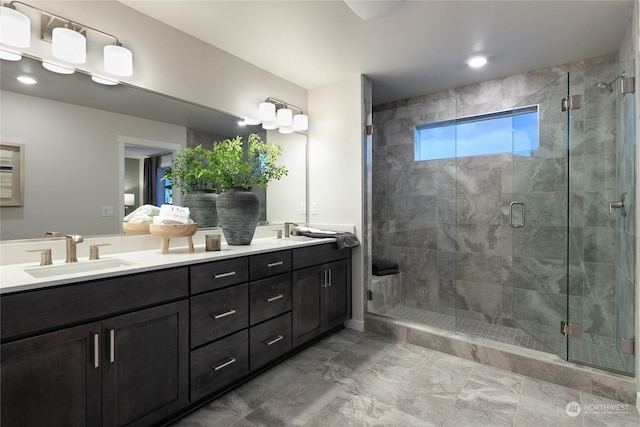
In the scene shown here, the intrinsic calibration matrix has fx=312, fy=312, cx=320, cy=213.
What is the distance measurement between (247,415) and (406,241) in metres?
2.28

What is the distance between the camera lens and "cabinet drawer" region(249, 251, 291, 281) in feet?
6.62

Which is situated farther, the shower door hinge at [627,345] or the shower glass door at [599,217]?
the shower glass door at [599,217]

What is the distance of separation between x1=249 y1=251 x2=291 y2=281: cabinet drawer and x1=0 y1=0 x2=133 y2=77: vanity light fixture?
1.39 metres

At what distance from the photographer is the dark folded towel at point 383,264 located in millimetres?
3389

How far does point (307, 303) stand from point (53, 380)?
61.7 inches

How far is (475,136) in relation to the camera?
312 centimetres

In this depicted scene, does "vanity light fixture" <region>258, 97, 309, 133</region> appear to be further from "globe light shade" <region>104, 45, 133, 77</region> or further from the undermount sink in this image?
the undermount sink

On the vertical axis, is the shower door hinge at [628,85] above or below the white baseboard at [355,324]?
above

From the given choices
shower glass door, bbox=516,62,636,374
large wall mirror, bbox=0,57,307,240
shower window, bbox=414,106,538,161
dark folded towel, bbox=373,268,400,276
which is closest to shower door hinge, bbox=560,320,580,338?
shower glass door, bbox=516,62,636,374

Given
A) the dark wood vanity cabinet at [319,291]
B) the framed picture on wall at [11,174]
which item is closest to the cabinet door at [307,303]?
the dark wood vanity cabinet at [319,291]

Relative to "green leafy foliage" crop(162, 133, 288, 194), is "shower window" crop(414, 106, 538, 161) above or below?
above

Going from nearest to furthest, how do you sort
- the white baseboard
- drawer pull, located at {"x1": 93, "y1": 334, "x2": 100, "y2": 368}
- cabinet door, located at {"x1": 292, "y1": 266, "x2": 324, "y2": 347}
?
drawer pull, located at {"x1": 93, "y1": 334, "x2": 100, "y2": 368}, cabinet door, located at {"x1": 292, "y1": 266, "x2": 324, "y2": 347}, the white baseboard

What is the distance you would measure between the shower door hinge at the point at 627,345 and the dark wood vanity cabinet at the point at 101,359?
2.58 m

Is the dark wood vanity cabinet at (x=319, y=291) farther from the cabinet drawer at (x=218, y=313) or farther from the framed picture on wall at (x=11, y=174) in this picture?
the framed picture on wall at (x=11, y=174)
